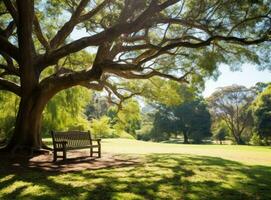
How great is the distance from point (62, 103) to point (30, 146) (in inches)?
527

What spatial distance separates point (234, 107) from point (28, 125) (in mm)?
61263

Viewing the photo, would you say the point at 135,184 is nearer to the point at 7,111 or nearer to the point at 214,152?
the point at 214,152

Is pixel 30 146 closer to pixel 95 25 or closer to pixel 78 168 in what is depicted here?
pixel 78 168

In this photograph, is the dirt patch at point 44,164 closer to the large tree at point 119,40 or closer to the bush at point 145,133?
the large tree at point 119,40

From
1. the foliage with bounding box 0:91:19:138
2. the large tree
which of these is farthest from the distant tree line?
the large tree

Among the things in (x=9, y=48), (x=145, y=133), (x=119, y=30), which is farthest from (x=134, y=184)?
(x=145, y=133)

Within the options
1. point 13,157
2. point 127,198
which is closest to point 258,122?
point 13,157

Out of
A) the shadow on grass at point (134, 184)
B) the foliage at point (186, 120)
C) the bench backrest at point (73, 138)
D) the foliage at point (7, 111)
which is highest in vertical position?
the foliage at point (186, 120)

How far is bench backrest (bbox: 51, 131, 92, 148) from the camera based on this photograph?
41.9 feet

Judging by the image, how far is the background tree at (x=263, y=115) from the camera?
54969mm

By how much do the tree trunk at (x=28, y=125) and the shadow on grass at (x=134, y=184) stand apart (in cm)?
482

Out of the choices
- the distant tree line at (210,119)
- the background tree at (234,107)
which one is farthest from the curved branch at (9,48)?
the background tree at (234,107)

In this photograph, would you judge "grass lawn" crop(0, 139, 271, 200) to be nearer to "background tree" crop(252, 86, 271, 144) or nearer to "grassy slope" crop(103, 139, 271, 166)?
"grassy slope" crop(103, 139, 271, 166)

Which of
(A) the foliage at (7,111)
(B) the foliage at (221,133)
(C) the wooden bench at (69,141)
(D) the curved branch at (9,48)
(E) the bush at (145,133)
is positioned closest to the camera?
(C) the wooden bench at (69,141)
